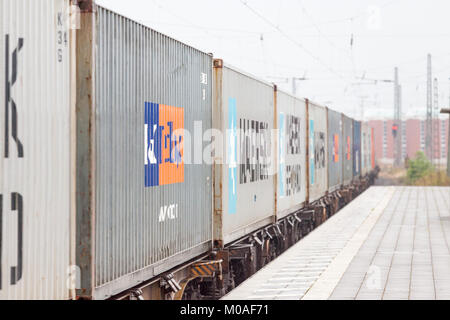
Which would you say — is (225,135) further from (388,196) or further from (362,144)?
(362,144)

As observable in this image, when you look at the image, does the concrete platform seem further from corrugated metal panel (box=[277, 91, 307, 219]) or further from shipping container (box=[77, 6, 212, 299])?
shipping container (box=[77, 6, 212, 299])

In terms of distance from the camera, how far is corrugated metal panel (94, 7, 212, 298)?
636cm

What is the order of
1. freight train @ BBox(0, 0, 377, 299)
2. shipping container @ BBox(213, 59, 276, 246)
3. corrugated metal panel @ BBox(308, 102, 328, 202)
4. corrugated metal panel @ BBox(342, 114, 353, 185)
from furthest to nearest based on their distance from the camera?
corrugated metal panel @ BBox(342, 114, 353, 185) < corrugated metal panel @ BBox(308, 102, 328, 202) < shipping container @ BBox(213, 59, 276, 246) < freight train @ BBox(0, 0, 377, 299)

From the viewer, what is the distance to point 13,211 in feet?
16.7

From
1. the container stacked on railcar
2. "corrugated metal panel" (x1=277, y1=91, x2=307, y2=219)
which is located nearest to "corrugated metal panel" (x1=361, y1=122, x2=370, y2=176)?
the container stacked on railcar

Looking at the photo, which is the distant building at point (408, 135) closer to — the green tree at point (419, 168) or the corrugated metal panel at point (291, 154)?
the green tree at point (419, 168)

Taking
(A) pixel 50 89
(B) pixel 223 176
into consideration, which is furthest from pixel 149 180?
(B) pixel 223 176

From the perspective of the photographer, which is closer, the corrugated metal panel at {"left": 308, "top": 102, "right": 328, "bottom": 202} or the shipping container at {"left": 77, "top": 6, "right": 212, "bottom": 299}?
the shipping container at {"left": 77, "top": 6, "right": 212, "bottom": 299}

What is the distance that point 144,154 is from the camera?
24.0 ft

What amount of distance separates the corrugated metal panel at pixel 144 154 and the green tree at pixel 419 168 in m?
49.6

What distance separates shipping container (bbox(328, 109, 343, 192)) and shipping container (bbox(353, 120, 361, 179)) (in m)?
6.11

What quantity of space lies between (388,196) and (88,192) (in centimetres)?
2678

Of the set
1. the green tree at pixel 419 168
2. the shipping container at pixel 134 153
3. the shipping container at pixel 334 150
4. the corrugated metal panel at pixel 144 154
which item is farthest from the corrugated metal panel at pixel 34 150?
the green tree at pixel 419 168

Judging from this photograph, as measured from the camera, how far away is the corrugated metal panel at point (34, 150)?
5.02 m
